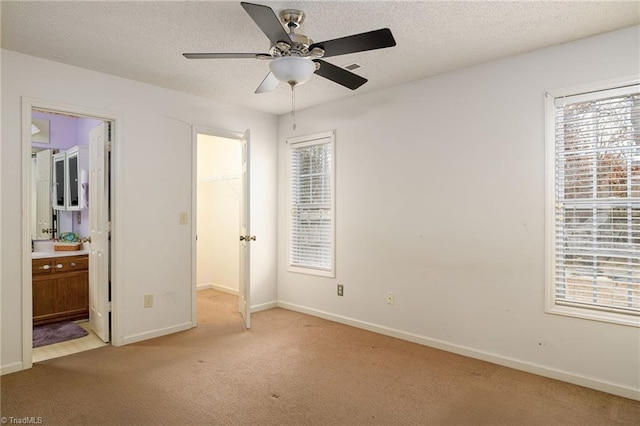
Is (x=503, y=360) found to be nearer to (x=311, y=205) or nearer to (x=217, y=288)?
(x=311, y=205)

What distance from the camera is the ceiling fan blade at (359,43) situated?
6.34ft

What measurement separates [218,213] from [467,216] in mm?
3946

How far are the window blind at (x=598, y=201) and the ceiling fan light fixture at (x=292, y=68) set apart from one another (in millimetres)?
1963

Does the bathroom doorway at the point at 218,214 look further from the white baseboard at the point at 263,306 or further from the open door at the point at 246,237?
the open door at the point at 246,237

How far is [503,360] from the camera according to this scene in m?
3.07

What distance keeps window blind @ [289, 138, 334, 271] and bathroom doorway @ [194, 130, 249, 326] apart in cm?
107

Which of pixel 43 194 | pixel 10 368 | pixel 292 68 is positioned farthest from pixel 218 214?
pixel 292 68

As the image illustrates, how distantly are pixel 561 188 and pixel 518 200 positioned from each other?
0.99 feet

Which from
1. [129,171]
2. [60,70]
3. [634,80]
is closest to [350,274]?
[129,171]

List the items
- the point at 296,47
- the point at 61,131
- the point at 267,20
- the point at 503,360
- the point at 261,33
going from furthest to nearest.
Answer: the point at 61,131, the point at 503,360, the point at 261,33, the point at 296,47, the point at 267,20

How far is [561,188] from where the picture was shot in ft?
9.39

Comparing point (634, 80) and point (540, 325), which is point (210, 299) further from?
point (634, 80)

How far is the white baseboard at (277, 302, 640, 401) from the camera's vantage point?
2.61 meters

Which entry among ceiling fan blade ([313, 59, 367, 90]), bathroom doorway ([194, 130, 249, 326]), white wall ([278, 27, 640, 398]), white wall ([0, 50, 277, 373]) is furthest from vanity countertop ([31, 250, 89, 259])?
ceiling fan blade ([313, 59, 367, 90])
